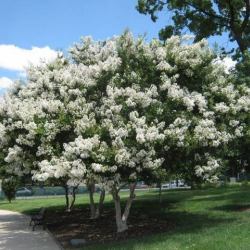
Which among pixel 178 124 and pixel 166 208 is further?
pixel 166 208

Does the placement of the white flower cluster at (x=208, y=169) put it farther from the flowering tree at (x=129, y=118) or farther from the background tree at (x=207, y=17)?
the background tree at (x=207, y=17)

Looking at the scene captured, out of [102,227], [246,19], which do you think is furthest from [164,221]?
[246,19]

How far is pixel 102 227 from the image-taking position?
17.6 m

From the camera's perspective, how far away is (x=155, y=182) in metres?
13.7

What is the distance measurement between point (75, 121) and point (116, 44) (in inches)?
116

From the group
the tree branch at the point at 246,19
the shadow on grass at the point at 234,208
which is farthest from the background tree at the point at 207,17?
the shadow on grass at the point at 234,208

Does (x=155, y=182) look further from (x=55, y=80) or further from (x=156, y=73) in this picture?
(x=55, y=80)

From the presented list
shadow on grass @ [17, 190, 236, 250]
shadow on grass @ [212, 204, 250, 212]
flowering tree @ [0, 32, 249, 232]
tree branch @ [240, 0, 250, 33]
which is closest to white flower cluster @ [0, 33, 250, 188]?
flowering tree @ [0, 32, 249, 232]

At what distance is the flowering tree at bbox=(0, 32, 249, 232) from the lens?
12.7m

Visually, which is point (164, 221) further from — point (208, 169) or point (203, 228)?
point (208, 169)

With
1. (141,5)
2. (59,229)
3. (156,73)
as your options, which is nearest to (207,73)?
(156,73)

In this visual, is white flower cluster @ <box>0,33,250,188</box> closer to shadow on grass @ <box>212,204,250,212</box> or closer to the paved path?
the paved path

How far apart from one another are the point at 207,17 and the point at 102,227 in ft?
39.9

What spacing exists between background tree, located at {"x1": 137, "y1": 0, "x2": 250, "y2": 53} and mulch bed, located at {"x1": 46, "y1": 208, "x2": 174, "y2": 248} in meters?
9.13
